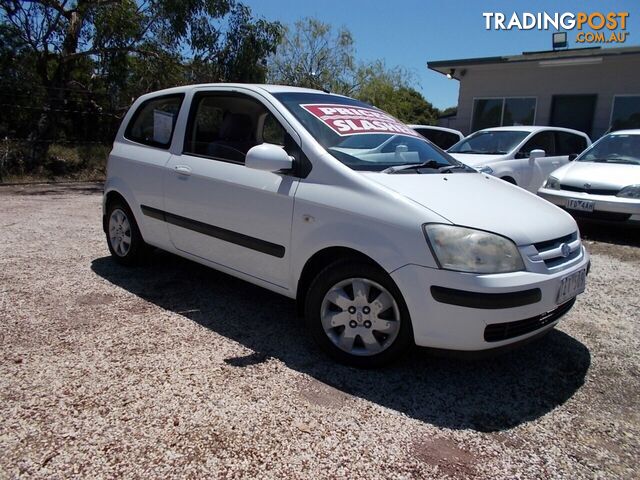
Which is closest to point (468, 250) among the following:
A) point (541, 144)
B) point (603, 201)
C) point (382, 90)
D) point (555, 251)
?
point (555, 251)

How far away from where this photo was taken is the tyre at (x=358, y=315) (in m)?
2.72

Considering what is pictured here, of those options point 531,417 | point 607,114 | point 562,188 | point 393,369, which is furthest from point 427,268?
point 607,114

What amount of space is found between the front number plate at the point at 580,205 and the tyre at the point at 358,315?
4886 mm

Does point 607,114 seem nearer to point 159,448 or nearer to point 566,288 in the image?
point 566,288

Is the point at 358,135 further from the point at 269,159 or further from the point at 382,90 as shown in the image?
the point at 382,90

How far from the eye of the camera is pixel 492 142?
837 cm

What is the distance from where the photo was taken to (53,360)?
9.40 ft

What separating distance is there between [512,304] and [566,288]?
1.57 ft

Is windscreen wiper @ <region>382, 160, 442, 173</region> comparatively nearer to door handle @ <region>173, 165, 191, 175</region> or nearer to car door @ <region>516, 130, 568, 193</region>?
→ door handle @ <region>173, 165, 191, 175</region>

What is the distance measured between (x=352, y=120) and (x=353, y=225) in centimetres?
103

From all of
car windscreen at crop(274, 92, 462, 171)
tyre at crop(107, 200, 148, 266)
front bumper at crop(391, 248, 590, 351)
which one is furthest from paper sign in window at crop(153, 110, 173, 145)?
front bumper at crop(391, 248, 590, 351)

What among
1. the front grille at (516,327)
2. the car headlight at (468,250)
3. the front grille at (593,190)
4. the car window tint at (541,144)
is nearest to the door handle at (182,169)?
the car headlight at (468,250)

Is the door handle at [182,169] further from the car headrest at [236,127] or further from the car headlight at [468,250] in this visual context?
the car headlight at [468,250]

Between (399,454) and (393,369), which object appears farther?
(393,369)
